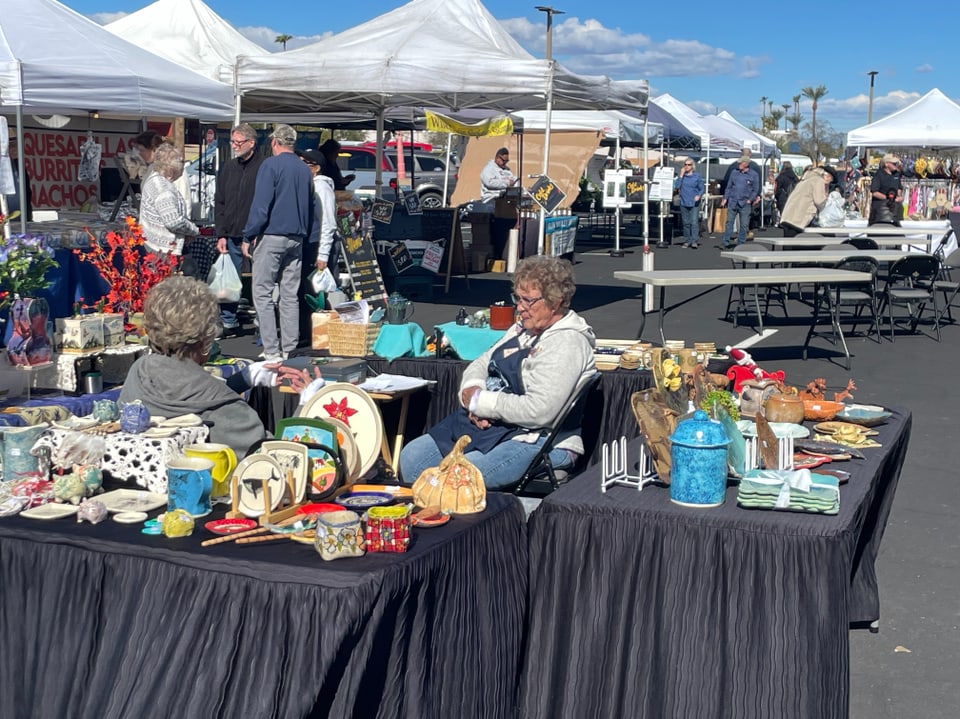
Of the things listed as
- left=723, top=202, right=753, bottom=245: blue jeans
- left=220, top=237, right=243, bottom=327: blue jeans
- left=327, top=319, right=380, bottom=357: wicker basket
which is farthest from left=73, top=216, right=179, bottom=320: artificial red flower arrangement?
left=723, top=202, right=753, bottom=245: blue jeans

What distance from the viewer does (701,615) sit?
3.05m

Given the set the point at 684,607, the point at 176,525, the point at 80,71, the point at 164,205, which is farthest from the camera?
the point at 164,205

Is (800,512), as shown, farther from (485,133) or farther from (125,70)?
(485,133)

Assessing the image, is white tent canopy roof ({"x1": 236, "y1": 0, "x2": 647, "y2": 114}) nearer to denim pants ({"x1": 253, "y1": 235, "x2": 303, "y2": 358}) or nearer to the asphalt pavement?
the asphalt pavement

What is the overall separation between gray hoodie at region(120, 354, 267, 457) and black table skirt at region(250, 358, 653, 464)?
1888 millimetres

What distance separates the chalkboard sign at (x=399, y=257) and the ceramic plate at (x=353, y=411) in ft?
28.2

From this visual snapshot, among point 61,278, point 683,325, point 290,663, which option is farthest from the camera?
point 683,325

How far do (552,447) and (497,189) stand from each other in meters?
11.4

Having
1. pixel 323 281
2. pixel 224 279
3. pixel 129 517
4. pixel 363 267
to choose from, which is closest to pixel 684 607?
pixel 129 517

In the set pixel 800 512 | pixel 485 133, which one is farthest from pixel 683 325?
pixel 800 512

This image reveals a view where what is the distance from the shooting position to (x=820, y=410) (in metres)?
4.12

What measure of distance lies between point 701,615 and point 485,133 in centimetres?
1026

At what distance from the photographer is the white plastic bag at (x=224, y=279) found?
31.1 ft

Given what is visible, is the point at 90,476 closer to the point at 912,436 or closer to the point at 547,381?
the point at 547,381
